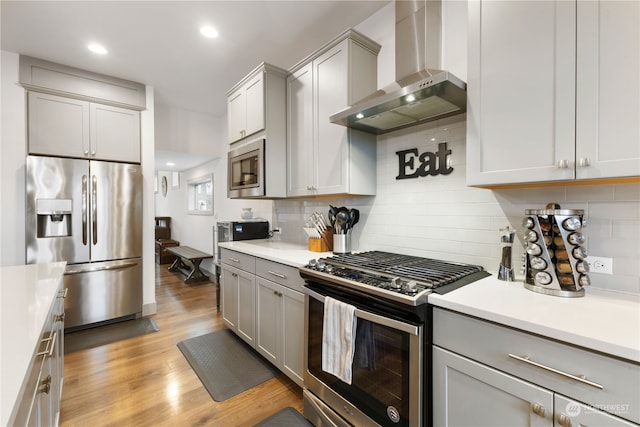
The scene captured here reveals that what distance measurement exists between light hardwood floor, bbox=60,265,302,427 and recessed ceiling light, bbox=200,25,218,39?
2894 mm

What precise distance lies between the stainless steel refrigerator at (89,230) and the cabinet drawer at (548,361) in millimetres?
3509

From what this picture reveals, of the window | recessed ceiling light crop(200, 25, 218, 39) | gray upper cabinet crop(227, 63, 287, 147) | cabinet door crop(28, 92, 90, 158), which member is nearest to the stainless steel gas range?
gray upper cabinet crop(227, 63, 287, 147)

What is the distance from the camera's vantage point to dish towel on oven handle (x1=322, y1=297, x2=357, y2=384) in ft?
4.81

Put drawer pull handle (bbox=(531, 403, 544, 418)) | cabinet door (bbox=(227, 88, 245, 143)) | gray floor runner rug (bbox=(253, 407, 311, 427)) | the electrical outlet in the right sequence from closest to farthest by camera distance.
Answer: drawer pull handle (bbox=(531, 403, 544, 418)), the electrical outlet, gray floor runner rug (bbox=(253, 407, 311, 427)), cabinet door (bbox=(227, 88, 245, 143))

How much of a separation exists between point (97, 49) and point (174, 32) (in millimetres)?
924

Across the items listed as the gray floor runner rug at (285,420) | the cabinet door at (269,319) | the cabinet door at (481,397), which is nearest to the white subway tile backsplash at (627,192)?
the cabinet door at (481,397)

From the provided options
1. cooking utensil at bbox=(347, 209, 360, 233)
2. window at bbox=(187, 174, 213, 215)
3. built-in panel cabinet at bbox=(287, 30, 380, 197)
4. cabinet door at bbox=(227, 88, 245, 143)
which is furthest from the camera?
window at bbox=(187, 174, 213, 215)

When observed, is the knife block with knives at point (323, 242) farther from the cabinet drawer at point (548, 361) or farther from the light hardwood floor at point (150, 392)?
the cabinet drawer at point (548, 361)

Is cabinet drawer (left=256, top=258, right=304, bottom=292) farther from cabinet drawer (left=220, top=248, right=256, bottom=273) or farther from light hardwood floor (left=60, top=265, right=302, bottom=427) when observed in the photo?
light hardwood floor (left=60, top=265, right=302, bottom=427)

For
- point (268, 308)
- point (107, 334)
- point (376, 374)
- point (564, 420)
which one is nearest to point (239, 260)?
point (268, 308)

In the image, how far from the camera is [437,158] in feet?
6.14

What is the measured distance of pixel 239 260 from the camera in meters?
2.66

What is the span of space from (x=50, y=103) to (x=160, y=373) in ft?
9.79

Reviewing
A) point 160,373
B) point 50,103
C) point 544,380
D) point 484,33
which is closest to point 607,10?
point 484,33
